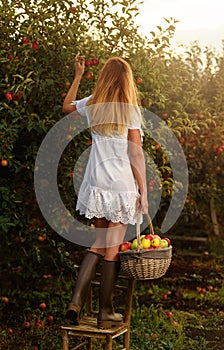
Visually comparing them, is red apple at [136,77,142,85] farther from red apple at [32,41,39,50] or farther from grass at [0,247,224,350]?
grass at [0,247,224,350]

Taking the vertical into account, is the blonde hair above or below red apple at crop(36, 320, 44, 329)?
above

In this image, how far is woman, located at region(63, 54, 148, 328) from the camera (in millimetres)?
3541

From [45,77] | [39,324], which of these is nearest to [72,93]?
[45,77]

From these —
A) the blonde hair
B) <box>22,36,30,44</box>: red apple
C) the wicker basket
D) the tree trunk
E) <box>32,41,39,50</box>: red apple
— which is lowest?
the tree trunk

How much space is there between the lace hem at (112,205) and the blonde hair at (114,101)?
1.10ft

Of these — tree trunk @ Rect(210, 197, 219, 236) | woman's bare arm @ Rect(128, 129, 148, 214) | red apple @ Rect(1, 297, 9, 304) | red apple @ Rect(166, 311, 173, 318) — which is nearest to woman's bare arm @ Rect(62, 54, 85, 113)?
woman's bare arm @ Rect(128, 129, 148, 214)

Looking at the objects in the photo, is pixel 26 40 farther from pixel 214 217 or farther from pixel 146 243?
pixel 214 217

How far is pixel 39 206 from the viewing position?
4508mm

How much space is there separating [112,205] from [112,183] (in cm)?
12

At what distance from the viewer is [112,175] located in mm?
3549

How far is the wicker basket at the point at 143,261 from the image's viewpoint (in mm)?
3418

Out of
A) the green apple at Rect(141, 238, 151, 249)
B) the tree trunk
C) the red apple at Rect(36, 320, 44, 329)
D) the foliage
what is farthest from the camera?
the tree trunk

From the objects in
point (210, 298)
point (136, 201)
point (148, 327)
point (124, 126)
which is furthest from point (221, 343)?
point (124, 126)

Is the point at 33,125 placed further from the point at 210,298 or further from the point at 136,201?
the point at 210,298
